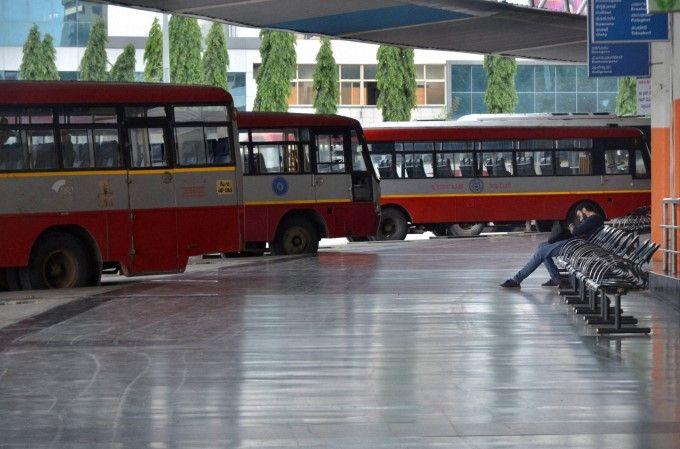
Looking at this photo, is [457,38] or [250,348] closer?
[250,348]

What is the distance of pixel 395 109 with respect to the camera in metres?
62.7

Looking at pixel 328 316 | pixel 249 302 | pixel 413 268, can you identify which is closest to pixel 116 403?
pixel 328 316

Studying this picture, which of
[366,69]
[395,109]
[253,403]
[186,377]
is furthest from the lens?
[366,69]

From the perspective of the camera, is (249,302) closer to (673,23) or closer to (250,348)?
(250,348)

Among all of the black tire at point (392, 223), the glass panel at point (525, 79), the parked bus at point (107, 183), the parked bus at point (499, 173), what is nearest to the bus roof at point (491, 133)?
the parked bus at point (499, 173)

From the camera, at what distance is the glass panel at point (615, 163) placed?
39.7 metres

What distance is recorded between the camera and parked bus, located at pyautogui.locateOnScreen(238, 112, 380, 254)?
29.4m

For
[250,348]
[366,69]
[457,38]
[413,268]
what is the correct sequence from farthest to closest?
[366,69]
[457,38]
[413,268]
[250,348]

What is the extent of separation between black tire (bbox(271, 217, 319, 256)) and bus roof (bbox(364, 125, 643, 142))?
8.80m

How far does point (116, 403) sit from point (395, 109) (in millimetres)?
53252

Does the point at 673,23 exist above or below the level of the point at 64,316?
above

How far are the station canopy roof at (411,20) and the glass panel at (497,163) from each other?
2.89 m

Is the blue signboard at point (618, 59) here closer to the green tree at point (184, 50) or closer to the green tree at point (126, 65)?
the green tree at point (184, 50)

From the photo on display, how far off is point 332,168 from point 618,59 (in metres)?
7.98
